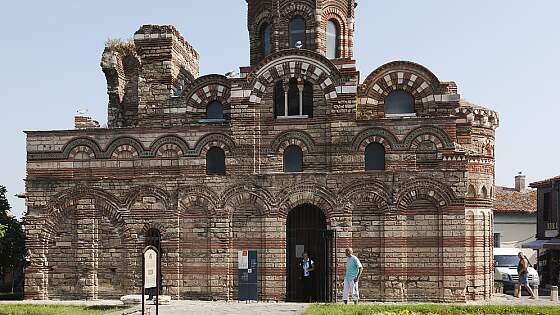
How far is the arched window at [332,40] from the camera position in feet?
86.9

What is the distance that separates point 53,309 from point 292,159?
8367 mm

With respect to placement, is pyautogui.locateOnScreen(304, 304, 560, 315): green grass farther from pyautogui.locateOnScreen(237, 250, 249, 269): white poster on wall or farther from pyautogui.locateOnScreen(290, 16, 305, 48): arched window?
pyautogui.locateOnScreen(290, 16, 305, 48): arched window

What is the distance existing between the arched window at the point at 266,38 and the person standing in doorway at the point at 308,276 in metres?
7.84

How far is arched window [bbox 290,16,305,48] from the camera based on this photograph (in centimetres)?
2622

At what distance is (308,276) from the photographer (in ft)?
76.9

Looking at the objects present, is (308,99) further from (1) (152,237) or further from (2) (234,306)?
(2) (234,306)

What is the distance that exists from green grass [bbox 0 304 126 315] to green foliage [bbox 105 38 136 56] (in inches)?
430

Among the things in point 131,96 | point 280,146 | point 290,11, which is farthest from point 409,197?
point 131,96

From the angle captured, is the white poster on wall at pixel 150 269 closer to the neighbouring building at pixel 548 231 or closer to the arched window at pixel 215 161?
the arched window at pixel 215 161

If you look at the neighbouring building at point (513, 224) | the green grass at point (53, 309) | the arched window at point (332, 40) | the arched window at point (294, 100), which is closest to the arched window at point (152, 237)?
the green grass at point (53, 309)

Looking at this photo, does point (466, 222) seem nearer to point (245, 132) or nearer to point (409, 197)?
point (409, 197)

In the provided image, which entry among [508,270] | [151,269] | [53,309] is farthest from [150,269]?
[508,270]

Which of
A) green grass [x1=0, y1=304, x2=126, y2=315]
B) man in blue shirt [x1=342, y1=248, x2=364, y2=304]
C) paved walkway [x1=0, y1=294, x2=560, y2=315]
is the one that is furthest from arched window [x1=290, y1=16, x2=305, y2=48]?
green grass [x1=0, y1=304, x2=126, y2=315]

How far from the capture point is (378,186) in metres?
22.7
